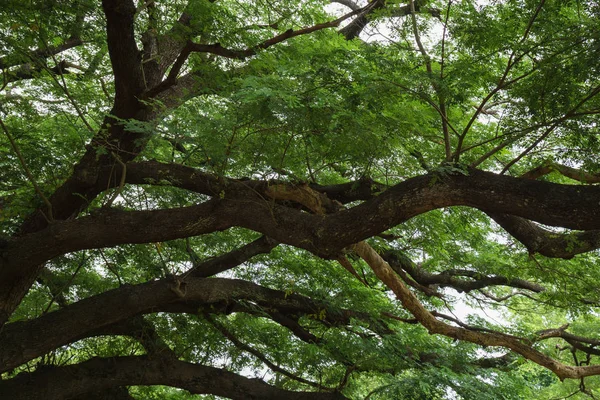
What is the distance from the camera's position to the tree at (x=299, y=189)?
156 inches

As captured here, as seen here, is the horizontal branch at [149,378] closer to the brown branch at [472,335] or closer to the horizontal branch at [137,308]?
the horizontal branch at [137,308]

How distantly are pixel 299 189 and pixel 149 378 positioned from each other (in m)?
2.68

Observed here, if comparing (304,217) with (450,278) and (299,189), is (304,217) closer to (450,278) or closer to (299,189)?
(299,189)

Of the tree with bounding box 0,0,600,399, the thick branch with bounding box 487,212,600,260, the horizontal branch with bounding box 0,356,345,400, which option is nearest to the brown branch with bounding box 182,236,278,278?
the tree with bounding box 0,0,600,399

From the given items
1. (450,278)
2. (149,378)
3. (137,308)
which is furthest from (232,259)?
(450,278)

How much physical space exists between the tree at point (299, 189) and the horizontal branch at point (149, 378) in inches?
0.8

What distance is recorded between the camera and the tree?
13.0 ft

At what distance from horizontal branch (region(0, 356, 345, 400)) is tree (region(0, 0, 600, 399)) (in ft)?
0.07

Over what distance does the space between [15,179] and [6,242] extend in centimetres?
89

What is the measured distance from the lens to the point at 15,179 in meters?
5.71

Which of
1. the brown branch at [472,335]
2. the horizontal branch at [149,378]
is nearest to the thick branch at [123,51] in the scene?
the brown branch at [472,335]

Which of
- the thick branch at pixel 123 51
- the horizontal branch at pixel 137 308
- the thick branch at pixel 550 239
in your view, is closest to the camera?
the thick branch at pixel 550 239

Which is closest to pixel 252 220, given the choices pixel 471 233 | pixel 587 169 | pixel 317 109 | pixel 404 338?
pixel 317 109

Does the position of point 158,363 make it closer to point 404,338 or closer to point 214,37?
point 404,338
